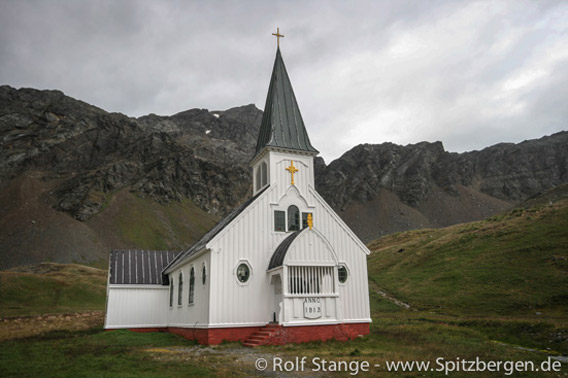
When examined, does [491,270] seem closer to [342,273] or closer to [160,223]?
[342,273]

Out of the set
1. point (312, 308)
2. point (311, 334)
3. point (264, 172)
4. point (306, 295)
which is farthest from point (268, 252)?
point (264, 172)

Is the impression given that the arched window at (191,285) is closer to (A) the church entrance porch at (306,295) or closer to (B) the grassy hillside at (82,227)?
(A) the church entrance porch at (306,295)

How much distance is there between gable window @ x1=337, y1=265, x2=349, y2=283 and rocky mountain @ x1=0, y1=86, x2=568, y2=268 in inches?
3396

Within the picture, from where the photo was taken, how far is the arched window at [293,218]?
22783 millimetres

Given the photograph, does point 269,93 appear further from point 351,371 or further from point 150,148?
point 150,148

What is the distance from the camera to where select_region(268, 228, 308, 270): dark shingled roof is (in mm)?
19938

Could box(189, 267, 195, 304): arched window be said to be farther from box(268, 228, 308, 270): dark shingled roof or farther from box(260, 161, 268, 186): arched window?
box(260, 161, 268, 186): arched window

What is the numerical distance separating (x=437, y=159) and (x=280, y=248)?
16875cm

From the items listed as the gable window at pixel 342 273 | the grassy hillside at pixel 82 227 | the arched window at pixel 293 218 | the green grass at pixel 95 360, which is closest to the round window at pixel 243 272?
the arched window at pixel 293 218

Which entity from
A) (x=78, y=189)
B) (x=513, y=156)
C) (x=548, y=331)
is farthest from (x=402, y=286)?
(x=513, y=156)

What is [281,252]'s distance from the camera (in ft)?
66.8

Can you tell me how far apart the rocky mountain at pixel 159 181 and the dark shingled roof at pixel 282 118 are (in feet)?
272

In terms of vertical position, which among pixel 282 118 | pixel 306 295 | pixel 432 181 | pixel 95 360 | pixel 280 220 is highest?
pixel 432 181

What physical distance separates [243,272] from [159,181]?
12186cm
